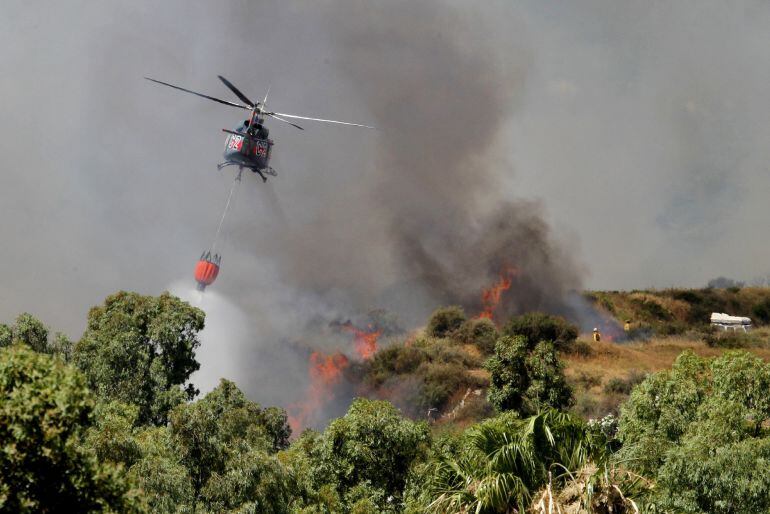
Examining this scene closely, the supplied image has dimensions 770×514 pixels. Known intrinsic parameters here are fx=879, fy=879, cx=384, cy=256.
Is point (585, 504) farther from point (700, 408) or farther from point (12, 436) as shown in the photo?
point (700, 408)

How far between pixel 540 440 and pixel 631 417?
22.7m

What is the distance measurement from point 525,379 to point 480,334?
193 ft

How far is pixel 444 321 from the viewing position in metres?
119

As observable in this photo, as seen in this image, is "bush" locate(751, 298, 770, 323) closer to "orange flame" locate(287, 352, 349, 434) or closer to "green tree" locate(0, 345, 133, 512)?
"orange flame" locate(287, 352, 349, 434)

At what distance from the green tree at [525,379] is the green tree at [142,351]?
20.5m

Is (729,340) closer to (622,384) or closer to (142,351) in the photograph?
(622,384)

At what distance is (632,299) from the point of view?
140m

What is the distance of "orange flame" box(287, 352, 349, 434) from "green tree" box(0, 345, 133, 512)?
283 ft

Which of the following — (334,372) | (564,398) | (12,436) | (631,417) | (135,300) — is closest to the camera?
(12,436)

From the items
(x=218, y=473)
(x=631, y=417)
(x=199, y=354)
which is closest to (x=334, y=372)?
(x=199, y=354)

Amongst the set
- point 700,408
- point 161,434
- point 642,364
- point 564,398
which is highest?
point 642,364

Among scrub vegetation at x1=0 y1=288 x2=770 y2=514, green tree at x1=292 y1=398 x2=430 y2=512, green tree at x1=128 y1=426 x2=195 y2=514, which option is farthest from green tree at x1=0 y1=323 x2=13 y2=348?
green tree at x1=128 y1=426 x2=195 y2=514

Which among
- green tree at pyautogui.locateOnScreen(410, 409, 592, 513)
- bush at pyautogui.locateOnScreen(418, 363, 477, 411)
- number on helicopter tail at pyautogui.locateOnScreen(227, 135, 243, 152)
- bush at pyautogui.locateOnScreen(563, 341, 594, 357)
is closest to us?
green tree at pyautogui.locateOnScreen(410, 409, 592, 513)

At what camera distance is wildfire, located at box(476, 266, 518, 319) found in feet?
422
